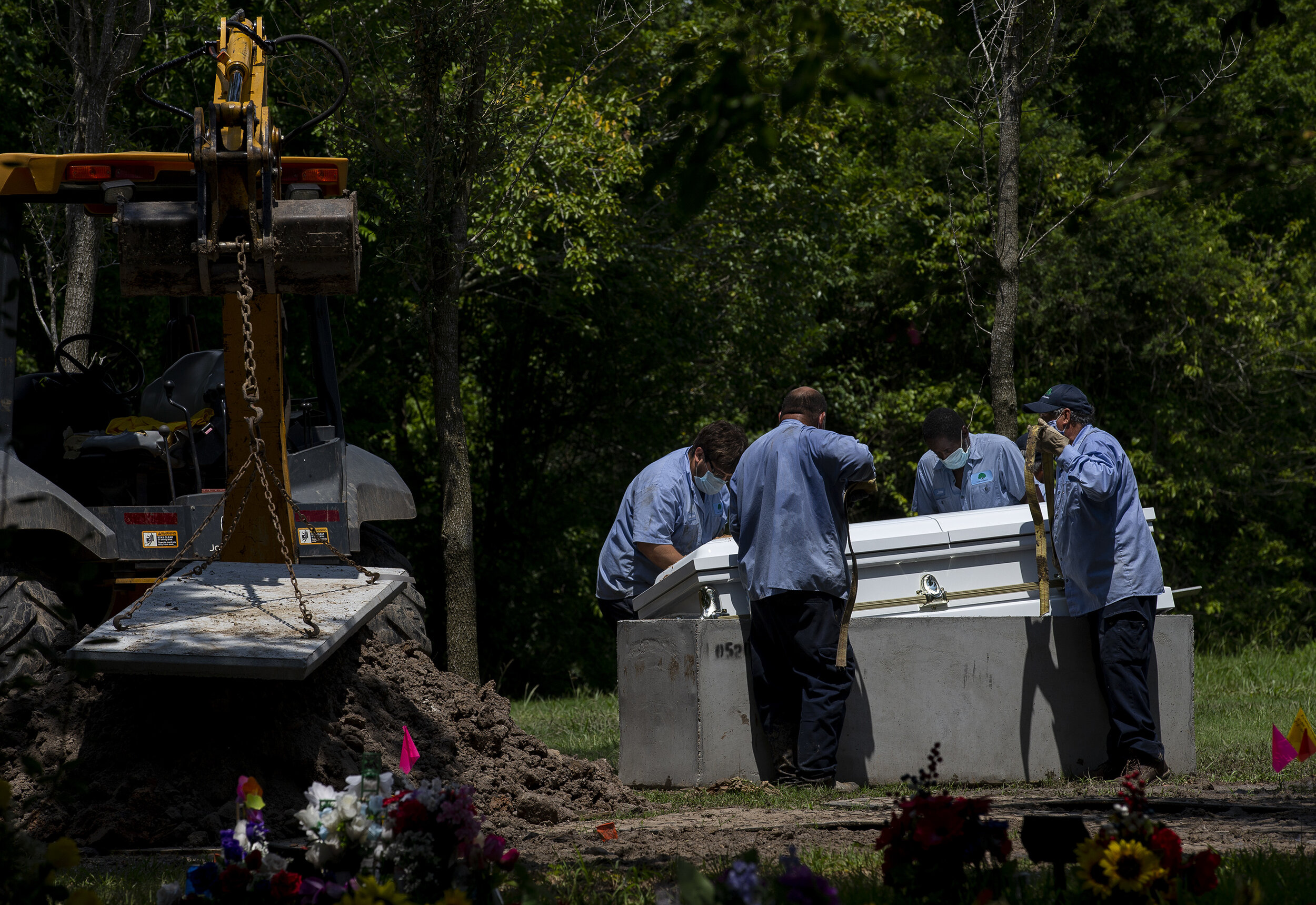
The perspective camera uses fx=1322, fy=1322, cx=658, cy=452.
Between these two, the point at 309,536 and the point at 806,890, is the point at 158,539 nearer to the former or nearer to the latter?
the point at 309,536

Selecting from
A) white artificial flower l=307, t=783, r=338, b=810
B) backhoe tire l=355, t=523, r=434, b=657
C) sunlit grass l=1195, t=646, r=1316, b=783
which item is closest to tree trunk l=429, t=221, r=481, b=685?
backhoe tire l=355, t=523, r=434, b=657

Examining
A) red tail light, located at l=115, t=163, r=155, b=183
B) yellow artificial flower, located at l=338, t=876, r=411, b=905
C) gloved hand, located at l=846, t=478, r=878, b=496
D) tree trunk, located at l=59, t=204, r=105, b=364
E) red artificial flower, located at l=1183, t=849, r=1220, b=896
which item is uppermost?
tree trunk, located at l=59, t=204, r=105, b=364

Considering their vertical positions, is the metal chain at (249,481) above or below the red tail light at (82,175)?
below

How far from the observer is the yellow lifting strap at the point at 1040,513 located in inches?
269

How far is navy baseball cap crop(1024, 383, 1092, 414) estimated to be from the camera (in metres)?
6.98

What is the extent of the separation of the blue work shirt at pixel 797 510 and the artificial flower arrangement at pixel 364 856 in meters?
3.41

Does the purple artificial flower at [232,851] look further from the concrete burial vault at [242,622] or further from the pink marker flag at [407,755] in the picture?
the pink marker flag at [407,755]

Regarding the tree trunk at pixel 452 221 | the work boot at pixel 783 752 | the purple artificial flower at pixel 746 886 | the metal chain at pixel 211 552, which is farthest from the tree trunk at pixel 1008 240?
the purple artificial flower at pixel 746 886

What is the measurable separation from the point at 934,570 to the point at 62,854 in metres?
4.93

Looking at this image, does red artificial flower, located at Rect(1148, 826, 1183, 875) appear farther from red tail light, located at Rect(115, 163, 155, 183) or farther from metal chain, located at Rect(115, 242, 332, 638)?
A: red tail light, located at Rect(115, 163, 155, 183)

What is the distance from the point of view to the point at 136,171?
19.7ft

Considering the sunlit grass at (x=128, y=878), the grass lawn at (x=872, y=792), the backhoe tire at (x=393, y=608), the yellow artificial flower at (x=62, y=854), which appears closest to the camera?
the yellow artificial flower at (x=62, y=854)

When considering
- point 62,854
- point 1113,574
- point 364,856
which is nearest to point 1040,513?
point 1113,574

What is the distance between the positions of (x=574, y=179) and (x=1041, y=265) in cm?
597
